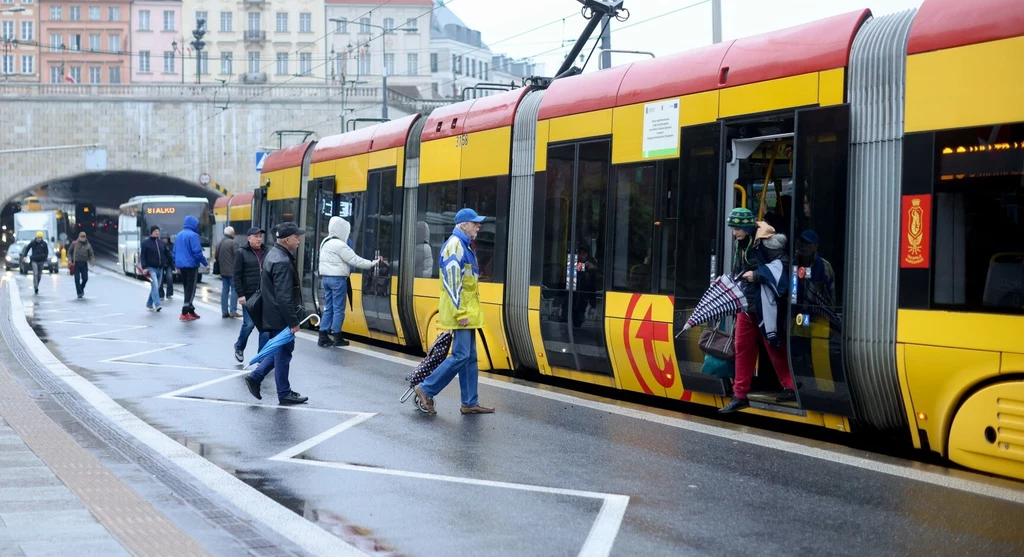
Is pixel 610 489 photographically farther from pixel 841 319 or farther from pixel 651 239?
pixel 651 239

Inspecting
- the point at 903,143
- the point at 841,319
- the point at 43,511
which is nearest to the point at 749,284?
the point at 841,319

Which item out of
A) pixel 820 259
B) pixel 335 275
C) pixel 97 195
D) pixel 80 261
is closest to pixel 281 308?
pixel 820 259

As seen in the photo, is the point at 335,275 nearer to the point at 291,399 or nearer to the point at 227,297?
the point at 291,399

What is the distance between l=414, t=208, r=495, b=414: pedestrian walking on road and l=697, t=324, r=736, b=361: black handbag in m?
1.84

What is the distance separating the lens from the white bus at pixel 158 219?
48.2m

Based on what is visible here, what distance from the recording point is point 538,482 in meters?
7.49

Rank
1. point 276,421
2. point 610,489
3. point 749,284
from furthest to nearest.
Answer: point 276,421 → point 749,284 → point 610,489

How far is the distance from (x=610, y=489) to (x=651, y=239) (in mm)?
3649

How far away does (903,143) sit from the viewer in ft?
26.5

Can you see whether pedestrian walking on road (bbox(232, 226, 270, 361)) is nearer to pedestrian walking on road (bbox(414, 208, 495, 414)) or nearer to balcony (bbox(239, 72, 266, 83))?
pedestrian walking on road (bbox(414, 208, 495, 414))

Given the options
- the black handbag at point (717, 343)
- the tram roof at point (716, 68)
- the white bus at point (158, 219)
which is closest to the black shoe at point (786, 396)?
the black handbag at point (717, 343)

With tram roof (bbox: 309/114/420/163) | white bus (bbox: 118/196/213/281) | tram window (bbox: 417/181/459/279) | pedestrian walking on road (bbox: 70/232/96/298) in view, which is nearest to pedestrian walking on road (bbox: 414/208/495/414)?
tram window (bbox: 417/181/459/279)

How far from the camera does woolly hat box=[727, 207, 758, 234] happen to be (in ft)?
30.7

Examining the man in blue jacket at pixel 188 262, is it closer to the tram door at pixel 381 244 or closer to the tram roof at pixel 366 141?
the tram roof at pixel 366 141
